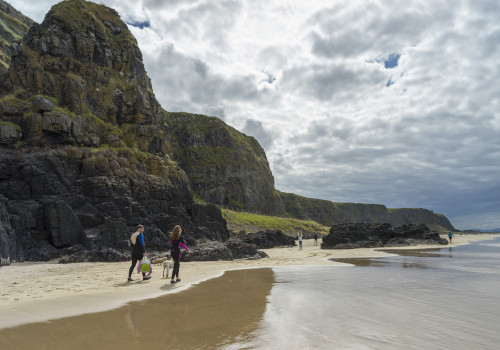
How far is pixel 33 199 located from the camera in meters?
28.1

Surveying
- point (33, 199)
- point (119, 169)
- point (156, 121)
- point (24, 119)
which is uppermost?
point (156, 121)

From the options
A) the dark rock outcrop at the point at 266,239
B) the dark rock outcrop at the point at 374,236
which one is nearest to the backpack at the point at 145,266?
the dark rock outcrop at the point at 266,239

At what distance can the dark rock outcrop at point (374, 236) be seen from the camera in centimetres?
4236

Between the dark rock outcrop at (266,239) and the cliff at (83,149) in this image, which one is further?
the dark rock outcrop at (266,239)

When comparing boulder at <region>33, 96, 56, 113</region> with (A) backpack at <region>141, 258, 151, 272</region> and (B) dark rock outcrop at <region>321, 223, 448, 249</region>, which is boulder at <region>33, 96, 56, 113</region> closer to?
(A) backpack at <region>141, 258, 151, 272</region>

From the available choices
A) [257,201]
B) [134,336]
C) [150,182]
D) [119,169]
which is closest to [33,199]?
[119,169]

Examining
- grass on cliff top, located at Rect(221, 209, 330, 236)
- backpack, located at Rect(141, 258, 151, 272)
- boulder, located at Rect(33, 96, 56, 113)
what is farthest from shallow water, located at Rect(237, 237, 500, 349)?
grass on cliff top, located at Rect(221, 209, 330, 236)

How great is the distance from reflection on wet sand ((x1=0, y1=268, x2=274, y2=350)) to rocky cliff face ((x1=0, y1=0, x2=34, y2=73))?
94137 millimetres

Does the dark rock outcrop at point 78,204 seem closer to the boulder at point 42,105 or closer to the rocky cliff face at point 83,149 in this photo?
the rocky cliff face at point 83,149

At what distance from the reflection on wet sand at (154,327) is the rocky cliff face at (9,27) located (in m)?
94.1

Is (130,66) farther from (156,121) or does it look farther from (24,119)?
(24,119)

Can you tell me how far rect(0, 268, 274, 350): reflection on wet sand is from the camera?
16.1 feet

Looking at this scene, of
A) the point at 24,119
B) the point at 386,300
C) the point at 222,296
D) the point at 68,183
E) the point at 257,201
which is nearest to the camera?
the point at 386,300

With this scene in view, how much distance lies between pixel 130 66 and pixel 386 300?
203ft
